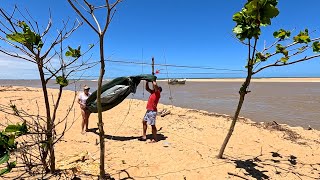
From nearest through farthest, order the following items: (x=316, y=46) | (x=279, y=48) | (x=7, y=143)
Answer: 1. (x=7, y=143)
2. (x=316, y=46)
3. (x=279, y=48)

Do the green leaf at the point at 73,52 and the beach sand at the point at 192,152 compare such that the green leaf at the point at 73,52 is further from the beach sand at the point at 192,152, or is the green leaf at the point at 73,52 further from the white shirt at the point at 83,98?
the white shirt at the point at 83,98

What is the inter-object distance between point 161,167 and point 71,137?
306 cm

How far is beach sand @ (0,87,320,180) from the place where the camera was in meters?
4.98

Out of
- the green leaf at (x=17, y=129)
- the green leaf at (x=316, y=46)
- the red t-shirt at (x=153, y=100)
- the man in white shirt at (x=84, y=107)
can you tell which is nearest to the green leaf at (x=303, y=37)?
the green leaf at (x=316, y=46)

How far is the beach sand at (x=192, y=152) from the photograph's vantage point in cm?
498

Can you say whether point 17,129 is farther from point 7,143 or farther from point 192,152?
point 192,152

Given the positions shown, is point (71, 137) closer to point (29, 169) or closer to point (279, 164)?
point (29, 169)

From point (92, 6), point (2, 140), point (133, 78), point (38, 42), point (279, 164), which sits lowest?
point (279, 164)

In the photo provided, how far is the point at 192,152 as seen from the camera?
19.4ft

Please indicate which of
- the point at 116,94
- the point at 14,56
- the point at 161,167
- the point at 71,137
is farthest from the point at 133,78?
the point at 14,56

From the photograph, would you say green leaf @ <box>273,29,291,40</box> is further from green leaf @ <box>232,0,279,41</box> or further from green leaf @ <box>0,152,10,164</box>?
green leaf @ <box>0,152,10,164</box>

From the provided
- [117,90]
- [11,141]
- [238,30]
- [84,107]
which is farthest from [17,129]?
[84,107]

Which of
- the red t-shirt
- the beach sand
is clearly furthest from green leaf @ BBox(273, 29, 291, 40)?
the red t-shirt

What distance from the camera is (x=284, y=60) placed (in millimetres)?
4867
